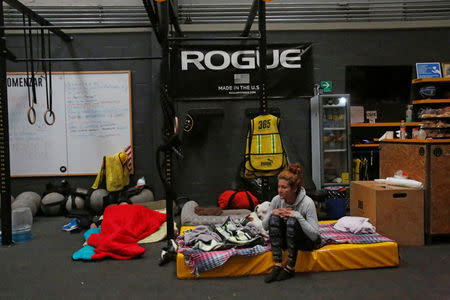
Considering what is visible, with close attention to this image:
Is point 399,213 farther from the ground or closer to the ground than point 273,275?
farther from the ground

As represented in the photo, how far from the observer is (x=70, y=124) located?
5562 millimetres

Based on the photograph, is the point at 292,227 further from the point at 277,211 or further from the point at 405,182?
the point at 405,182

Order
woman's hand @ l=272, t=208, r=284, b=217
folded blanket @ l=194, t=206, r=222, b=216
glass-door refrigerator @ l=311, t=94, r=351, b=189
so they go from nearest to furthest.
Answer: woman's hand @ l=272, t=208, r=284, b=217 < folded blanket @ l=194, t=206, r=222, b=216 < glass-door refrigerator @ l=311, t=94, r=351, b=189

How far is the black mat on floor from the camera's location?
8.46ft

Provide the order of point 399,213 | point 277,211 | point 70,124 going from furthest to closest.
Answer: point 70,124, point 399,213, point 277,211

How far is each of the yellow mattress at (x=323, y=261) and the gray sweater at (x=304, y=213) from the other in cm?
23

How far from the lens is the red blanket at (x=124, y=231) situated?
3379mm

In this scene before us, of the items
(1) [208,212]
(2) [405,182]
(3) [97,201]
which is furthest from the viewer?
(3) [97,201]

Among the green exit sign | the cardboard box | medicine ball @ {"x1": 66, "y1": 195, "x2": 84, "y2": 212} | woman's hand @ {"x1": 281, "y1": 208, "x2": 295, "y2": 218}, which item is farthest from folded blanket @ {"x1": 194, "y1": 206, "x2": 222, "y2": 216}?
the green exit sign

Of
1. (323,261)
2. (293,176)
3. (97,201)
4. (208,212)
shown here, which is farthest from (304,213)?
(97,201)

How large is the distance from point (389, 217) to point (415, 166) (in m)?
0.68

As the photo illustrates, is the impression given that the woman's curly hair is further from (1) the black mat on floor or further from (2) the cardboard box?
(2) the cardboard box

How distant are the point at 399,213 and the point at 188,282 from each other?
2.20 m

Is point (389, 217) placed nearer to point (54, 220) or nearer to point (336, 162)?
point (336, 162)
